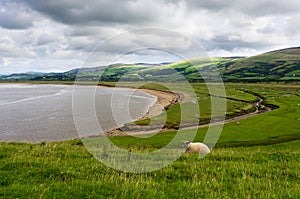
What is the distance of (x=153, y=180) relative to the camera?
26.7ft

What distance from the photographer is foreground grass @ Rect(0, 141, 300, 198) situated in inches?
265

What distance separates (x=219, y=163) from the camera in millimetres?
10586

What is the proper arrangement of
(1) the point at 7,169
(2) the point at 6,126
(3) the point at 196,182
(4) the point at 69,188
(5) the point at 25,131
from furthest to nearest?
(2) the point at 6,126, (5) the point at 25,131, (1) the point at 7,169, (3) the point at 196,182, (4) the point at 69,188

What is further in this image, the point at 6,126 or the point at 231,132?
the point at 6,126

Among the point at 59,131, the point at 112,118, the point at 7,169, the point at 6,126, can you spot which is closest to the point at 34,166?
the point at 7,169

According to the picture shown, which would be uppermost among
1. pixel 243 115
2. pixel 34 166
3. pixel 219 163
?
pixel 34 166

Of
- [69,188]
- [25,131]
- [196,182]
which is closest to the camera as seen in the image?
[69,188]

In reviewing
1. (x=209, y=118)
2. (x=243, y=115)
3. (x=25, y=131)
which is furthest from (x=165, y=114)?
(x=25, y=131)

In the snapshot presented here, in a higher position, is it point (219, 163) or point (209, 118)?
point (219, 163)

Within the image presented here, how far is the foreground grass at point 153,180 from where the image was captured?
22.1ft

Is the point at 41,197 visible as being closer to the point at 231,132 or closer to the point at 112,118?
the point at 231,132

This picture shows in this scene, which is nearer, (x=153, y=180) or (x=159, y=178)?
(x=153, y=180)

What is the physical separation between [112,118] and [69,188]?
73.3 m

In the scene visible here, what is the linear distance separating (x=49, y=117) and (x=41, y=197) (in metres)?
75.5
